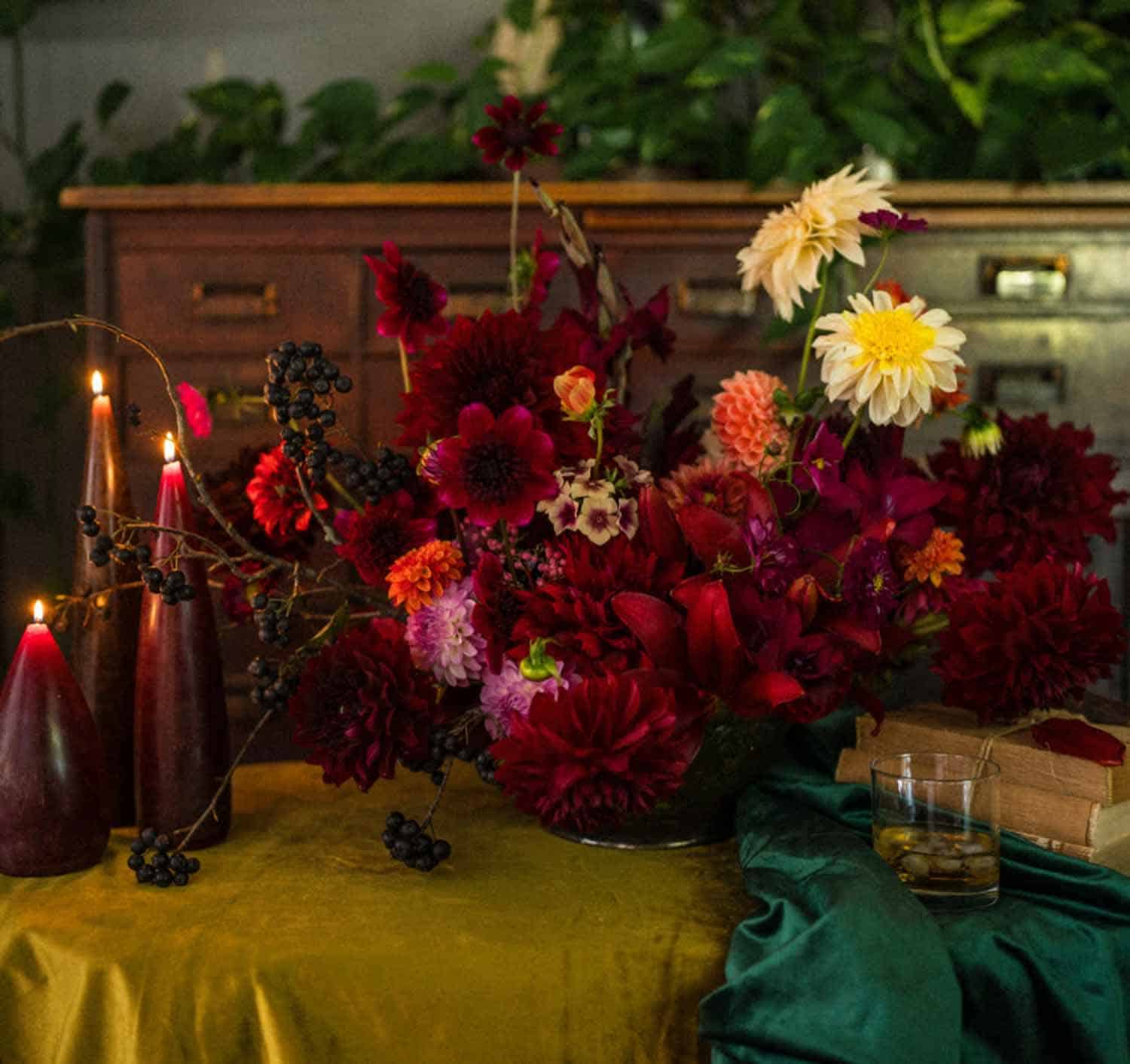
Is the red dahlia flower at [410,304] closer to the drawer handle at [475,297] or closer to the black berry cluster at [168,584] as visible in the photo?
the black berry cluster at [168,584]

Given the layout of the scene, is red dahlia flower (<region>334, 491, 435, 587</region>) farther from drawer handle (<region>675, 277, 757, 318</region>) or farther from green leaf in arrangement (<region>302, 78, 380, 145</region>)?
green leaf in arrangement (<region>302, 78, 380, 145</region>)

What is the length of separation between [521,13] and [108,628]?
1763 millimetres

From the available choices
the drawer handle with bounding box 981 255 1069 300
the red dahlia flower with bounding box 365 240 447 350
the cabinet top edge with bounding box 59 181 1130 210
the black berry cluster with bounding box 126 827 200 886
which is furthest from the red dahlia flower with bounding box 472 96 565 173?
the drawer handle with bounding box 981 255 1069 300

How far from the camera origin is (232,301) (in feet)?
7.23

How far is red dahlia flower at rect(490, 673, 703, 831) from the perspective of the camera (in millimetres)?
765

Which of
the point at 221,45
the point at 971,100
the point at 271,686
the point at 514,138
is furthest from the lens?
the point at 221,45

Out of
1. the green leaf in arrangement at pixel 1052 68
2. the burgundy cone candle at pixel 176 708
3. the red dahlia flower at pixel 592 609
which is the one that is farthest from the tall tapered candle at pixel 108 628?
the green leaf in arrangement at pixel 1052 68

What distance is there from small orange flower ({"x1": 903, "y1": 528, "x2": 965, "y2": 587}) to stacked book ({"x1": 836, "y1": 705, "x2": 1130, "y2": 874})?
0.11 meters

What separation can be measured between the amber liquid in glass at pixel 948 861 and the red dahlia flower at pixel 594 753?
0.15 metres

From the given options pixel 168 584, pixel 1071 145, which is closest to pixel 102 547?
pixel 168 584

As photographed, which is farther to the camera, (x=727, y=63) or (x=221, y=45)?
(x=221, y=45)

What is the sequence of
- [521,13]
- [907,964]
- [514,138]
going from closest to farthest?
[907,964], [514,138], [521,13]

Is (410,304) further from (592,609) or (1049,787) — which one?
(1049,787)

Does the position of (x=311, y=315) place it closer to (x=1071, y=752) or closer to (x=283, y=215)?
(x=283, y=215)
